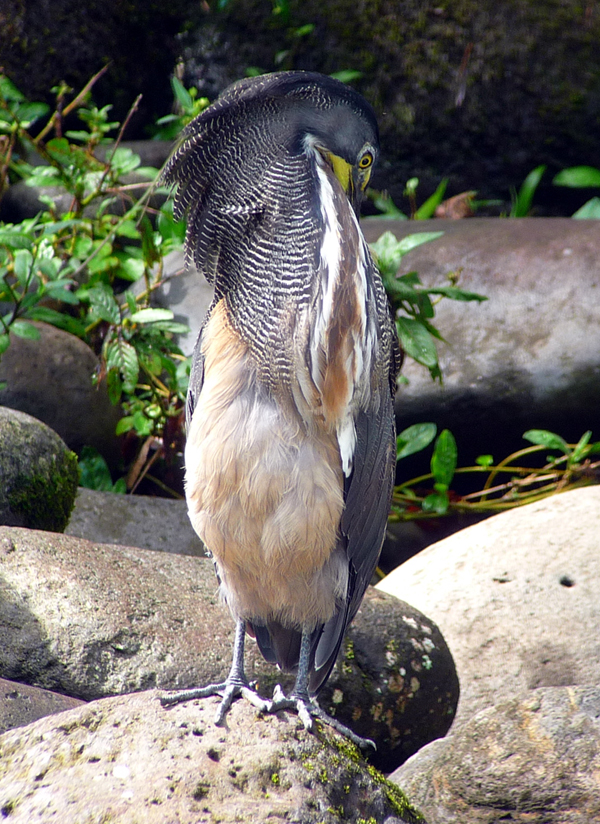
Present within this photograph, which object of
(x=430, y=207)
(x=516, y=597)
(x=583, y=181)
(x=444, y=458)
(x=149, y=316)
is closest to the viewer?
(x=516, y=597)

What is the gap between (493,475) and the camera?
5.86m

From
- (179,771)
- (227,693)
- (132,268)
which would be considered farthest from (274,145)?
(132,268)

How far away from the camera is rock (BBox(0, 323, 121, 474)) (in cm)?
476

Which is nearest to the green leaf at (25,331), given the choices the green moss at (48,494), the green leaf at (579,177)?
the green moss at (48,494)

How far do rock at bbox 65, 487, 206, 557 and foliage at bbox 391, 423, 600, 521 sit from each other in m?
1.47

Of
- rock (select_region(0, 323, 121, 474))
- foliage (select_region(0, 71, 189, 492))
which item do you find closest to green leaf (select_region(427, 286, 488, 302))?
foliage (select_region(0, 71, 189, 492))

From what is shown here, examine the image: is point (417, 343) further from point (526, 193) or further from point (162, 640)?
point (526, 193)

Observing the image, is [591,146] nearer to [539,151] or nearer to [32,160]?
[539,151]

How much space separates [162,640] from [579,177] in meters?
6.06

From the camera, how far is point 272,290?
2.42 meters

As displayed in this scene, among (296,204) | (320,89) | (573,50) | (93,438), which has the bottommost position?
(93,438)

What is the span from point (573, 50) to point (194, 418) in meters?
6.48

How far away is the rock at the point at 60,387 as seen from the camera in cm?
476

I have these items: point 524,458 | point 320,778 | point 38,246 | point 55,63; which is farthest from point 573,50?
point 320,778
